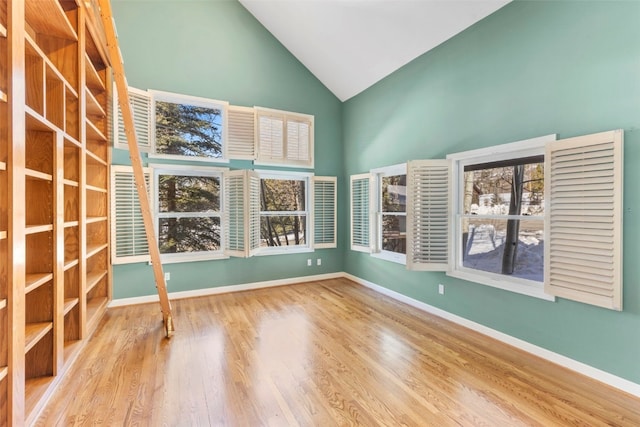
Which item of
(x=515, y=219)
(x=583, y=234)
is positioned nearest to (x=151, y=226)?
(x=515, y=219)

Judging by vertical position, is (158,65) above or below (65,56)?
above

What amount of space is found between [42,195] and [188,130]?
2.66 m

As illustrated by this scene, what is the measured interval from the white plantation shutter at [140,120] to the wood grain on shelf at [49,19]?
4.97 feet

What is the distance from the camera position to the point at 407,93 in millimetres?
4113

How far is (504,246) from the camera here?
10.1ft

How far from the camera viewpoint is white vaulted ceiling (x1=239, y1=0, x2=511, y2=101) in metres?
3.29

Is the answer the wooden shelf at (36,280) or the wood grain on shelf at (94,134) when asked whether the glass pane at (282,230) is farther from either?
the wooden shelf at (36,280)

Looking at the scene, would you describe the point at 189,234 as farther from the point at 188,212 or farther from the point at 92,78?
the point at 92,78

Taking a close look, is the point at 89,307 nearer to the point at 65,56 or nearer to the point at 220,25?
the point at 65,56

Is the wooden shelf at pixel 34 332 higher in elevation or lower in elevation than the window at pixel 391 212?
lower

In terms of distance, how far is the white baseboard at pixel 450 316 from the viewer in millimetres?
2247

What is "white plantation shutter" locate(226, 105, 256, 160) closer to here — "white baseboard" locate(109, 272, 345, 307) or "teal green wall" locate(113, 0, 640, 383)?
"teal green wall" locate(113, 0, 640, 383)

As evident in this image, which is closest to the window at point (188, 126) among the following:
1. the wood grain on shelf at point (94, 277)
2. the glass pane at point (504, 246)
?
the wood grain on shelf at point (94, 277)

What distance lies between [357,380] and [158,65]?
4.71 m
